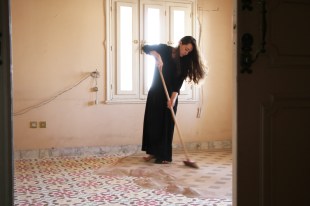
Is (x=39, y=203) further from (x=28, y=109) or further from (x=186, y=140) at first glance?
(x=186, y=140)

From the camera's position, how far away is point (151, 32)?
5.32 metres

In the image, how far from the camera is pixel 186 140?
554cm

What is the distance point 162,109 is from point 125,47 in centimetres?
137

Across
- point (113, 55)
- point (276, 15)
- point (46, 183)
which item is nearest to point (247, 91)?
point (276, 15)

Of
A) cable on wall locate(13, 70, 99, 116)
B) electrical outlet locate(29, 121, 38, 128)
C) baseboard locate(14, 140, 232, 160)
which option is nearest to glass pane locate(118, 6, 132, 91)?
cable on wall locate(13, 70, 99, 116)

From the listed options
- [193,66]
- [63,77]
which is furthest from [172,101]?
[63,77]

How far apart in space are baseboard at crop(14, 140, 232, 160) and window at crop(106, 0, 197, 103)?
0.71 meters

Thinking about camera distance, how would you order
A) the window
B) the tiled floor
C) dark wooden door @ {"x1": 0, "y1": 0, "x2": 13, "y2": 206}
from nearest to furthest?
dark wooden door @ {"x1": 0, "y1": 0, "x2": 13, "y2": 206}
the tiled floor
the window

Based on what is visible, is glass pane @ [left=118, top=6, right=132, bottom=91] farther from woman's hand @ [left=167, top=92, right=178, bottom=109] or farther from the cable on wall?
woman's hand @ [left=167, top=92, right=178, bottom=109]

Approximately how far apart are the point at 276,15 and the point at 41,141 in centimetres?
385

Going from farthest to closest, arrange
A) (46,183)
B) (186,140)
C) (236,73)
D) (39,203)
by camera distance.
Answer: (186,140)
(46,183)
(39,203)
(236,73)

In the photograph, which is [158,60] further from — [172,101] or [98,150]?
[98,150]

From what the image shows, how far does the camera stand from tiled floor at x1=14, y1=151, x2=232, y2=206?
9.10 feet

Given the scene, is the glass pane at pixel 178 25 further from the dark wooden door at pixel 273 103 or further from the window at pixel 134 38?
the dark wooden door at pixel 273 103
